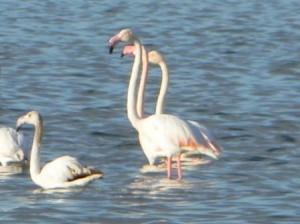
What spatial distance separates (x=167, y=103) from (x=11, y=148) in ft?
12.7

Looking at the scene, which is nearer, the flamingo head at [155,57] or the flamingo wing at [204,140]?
the flamingo wing at [204,140]

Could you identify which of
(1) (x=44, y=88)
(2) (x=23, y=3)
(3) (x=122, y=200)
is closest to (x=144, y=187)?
(3) (x=122, y=200)

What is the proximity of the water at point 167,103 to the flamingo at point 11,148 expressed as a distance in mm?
287

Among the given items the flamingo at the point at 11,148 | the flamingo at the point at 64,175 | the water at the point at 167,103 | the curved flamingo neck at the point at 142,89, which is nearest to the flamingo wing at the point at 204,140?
the water at the point at 167,103

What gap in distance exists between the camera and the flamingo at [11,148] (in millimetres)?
13203

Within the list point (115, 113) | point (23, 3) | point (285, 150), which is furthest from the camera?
point (23, 3)

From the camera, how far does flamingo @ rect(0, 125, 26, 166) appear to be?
13203mm

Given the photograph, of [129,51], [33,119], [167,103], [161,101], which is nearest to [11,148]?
[33,119]

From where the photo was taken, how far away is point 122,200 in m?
11.7

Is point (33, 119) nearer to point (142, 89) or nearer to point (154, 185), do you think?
point (154, 185)

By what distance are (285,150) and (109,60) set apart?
6565 mm

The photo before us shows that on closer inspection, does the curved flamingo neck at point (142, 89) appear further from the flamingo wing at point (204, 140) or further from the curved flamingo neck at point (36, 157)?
the curved flamingo neck at point (36, 157)

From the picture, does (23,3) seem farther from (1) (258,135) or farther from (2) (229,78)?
(1) (258,135)

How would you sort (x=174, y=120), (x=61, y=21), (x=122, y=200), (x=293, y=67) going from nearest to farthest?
(x=122, y=200), (x=174, y=120), (x=293, y=67), (x=61, y=21)
